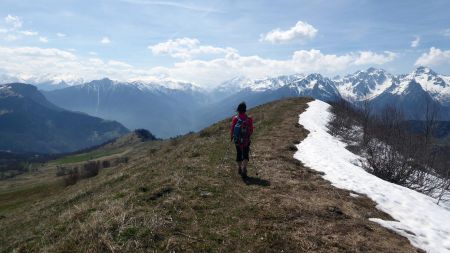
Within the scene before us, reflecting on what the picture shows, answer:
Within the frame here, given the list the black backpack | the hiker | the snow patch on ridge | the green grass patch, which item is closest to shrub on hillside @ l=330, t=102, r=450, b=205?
the snow patch on ridge

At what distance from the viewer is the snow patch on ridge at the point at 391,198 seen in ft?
41.9

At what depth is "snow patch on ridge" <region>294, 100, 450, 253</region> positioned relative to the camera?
1278 cm

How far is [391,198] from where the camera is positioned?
16.4 metres

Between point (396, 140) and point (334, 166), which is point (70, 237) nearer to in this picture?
point (334, 166)

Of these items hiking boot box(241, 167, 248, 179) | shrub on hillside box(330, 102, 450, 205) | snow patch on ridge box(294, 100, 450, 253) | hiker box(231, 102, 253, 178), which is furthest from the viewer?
shrub on hillside box(330, 102, 450, 205)

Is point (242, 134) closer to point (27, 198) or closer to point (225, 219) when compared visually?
point (225, 219)

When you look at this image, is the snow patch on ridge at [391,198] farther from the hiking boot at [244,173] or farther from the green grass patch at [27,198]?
the green grass patch at [27,198]

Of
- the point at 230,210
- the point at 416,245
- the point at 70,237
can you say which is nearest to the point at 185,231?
the point at 230,210

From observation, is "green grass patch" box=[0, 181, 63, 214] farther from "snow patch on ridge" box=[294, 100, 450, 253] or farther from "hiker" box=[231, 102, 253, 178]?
"snow patch on ridge" box=[294, 100, 450, 253]

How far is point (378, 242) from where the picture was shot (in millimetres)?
11617

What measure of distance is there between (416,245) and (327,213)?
3020mm

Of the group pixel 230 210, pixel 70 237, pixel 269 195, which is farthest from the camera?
pixel 269 195

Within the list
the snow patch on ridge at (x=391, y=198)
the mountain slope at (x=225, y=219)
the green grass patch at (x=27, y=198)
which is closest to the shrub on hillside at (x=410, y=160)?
the snow patch on ridge at (x=391, y=198)

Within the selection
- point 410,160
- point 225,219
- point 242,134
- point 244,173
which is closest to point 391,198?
point 244,173
